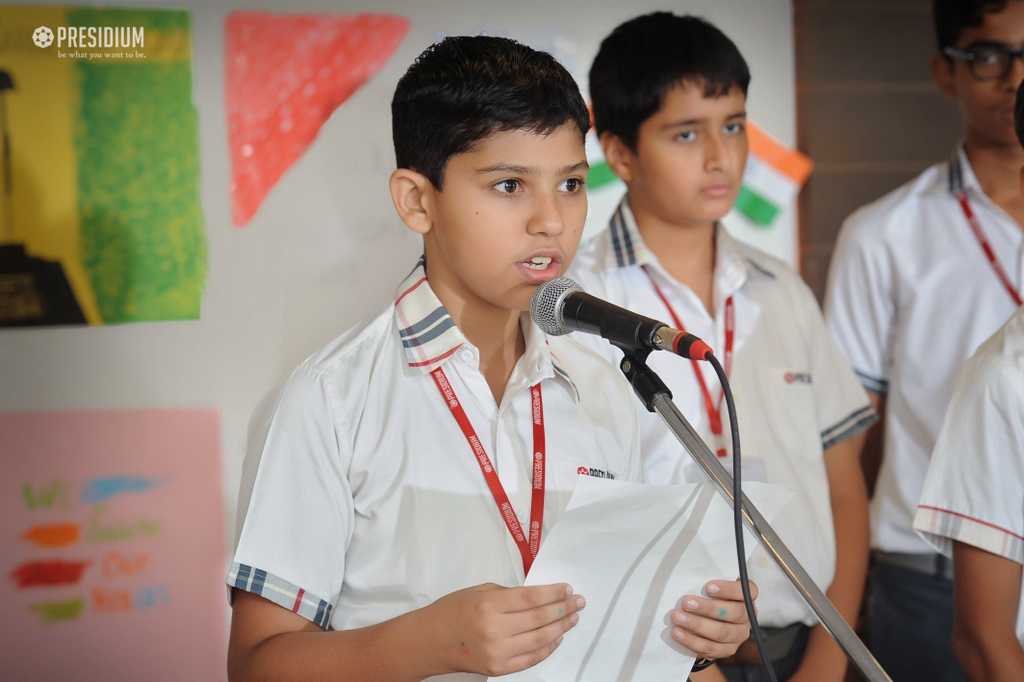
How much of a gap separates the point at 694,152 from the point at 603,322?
0.97 metres

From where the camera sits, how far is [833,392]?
1.86 meters

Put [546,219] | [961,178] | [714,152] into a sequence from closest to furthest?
[546,219]
[714,152]
[961,178]

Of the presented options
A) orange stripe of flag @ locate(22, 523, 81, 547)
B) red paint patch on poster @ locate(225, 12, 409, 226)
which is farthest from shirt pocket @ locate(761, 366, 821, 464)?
orange stripe of flag @ locate(22, 523, 81, 547)

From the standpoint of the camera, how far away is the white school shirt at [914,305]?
2.05 metres

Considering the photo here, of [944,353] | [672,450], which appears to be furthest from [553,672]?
[944,353]

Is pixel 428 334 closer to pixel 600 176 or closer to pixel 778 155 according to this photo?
pixel 600 176

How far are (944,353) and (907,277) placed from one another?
0.68ft

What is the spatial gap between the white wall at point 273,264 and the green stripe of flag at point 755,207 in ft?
2.07

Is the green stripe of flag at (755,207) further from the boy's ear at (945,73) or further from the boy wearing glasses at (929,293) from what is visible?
the boy's ear at (945,73)

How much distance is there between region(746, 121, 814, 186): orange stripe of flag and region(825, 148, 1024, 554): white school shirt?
37 centimetres

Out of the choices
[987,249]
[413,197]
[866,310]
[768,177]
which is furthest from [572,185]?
[768,177]

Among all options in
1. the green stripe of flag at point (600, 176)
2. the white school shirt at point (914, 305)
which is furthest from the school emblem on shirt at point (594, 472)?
the green stripe of flag at point (600, 176)

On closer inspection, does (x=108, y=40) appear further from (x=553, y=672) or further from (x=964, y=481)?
(x=964, y=481)

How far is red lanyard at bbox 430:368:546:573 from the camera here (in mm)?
1207
